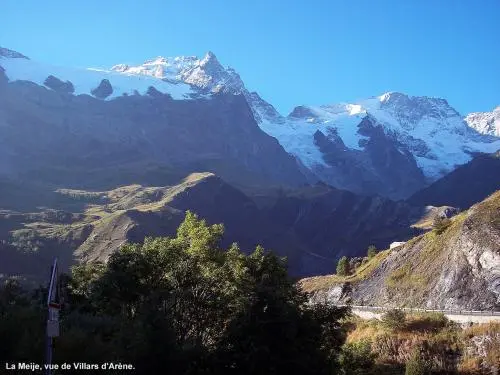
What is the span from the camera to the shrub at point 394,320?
4347cm

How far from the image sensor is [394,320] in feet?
143

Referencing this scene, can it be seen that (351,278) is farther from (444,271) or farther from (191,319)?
(191,319)

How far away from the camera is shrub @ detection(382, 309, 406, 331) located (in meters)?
43.5

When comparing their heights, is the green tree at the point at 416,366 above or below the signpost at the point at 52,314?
below

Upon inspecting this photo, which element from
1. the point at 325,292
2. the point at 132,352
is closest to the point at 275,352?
the point at 132,352

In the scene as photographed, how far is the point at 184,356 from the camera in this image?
84.4 ft

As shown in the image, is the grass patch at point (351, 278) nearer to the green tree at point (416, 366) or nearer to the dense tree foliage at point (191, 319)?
the green tree at point (416, 366)

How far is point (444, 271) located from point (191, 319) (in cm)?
2945

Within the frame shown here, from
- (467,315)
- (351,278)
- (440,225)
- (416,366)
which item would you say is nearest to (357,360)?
(416,366)

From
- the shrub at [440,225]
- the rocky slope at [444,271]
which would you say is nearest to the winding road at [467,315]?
the rocky slope at [444,271]

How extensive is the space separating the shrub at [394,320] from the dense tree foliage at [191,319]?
416 inches

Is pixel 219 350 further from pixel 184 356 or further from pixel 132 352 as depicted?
pixel 132 352

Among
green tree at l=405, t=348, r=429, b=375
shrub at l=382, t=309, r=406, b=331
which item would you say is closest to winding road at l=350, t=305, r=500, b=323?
shrub at l=382, t=309, r=406, b=331

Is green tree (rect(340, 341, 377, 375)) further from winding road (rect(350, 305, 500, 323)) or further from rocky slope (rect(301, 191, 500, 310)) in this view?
rocky slope (rect(301, 191, 500, 310))
